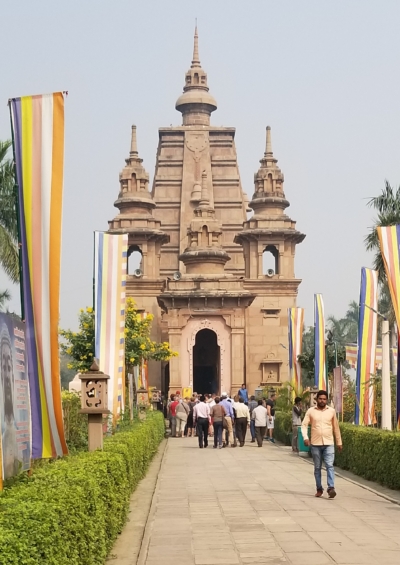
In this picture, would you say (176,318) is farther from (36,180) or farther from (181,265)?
(36,180)

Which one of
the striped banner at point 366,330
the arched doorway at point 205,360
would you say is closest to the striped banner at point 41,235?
the striped banner at point 366,330

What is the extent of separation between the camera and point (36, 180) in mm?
11133

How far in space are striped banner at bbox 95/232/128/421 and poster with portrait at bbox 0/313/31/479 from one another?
10.8m

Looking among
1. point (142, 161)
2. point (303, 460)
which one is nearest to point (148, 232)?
point (142, 161)

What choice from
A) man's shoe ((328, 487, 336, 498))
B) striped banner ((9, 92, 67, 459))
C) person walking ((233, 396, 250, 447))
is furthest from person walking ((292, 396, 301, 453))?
striped banner ((9, 92, 67, 459))

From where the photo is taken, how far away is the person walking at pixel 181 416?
128 ft

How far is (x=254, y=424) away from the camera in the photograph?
111 feet

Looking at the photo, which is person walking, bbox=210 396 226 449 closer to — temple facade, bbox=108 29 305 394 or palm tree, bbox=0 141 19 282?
palm tree, bbox=0 141 19 282

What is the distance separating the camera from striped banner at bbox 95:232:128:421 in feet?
71.4

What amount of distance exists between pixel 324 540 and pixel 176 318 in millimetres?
47637

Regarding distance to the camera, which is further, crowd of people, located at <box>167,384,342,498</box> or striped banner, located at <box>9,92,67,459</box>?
crowd of people, located at <box>167,384,342,498</box>

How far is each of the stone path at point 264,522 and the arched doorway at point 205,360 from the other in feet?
143

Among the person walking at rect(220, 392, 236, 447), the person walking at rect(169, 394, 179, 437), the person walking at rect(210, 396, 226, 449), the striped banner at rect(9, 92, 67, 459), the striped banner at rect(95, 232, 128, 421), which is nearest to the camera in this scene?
the striped banner at rect(9, 92, 67, 459)

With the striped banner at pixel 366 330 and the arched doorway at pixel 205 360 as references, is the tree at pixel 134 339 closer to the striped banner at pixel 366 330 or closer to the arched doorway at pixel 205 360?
the striped banner at pixel 366 330
